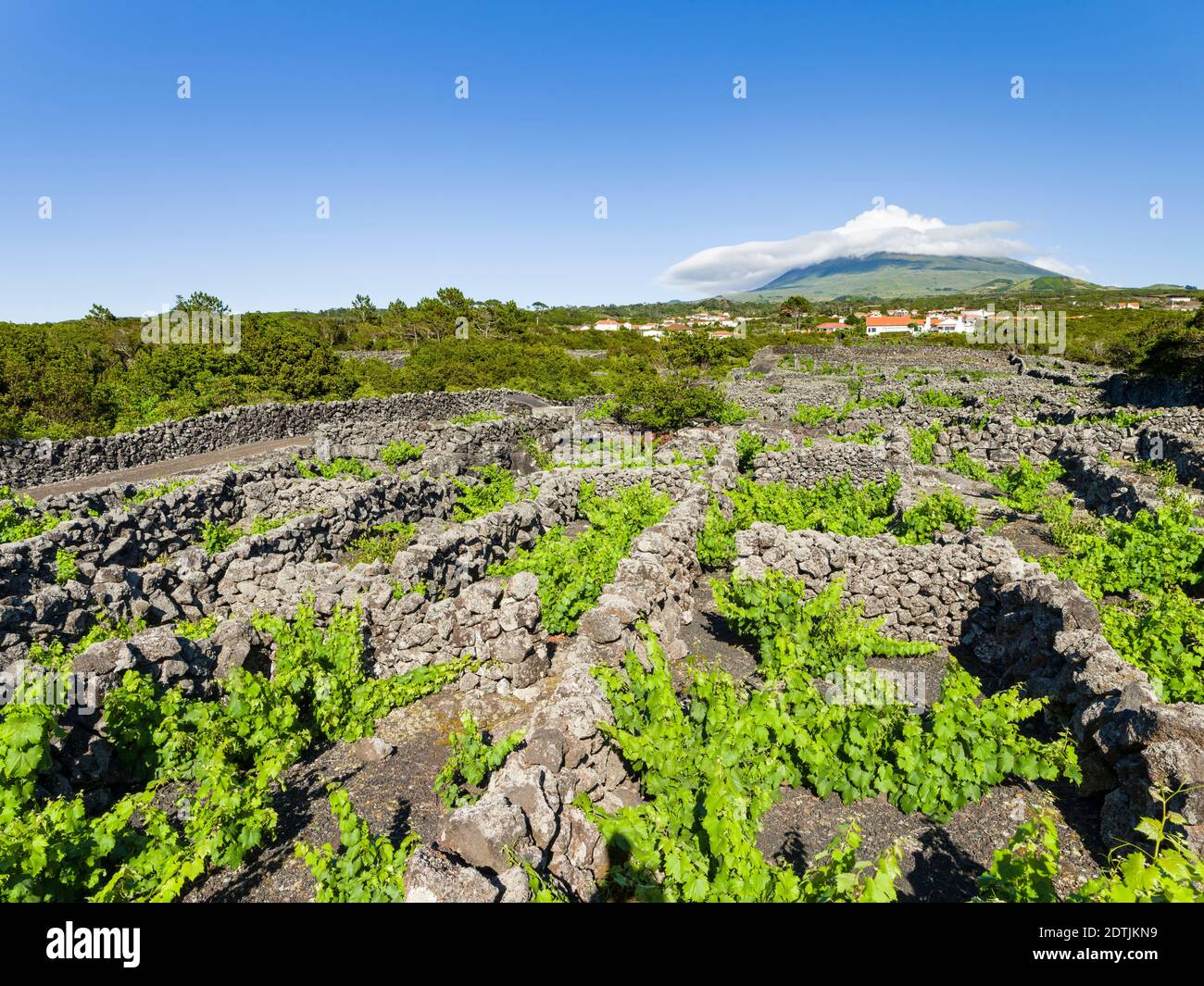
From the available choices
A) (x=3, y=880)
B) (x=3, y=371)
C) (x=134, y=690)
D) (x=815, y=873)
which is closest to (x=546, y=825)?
(x=815, y=873)

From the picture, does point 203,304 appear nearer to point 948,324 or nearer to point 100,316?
point 100,316

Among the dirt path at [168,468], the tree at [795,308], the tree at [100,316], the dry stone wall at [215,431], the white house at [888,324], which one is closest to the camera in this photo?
the dirt path at [168,468]

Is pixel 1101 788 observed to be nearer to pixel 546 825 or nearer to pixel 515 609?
pixel 546 825

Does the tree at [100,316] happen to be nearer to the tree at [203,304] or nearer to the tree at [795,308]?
the tree at [203,304]

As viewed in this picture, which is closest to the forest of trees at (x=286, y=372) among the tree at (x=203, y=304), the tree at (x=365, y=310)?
the tree at (x=203, y=304)

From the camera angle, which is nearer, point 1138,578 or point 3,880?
point 3,880
